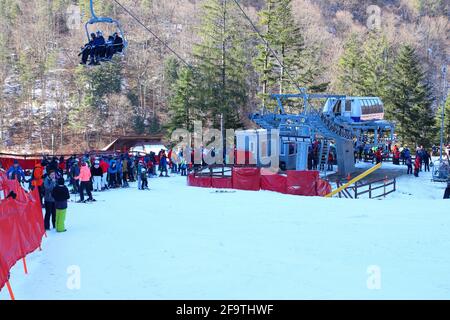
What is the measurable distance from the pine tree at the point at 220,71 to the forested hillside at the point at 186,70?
89 mm

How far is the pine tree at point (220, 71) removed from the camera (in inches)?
1810

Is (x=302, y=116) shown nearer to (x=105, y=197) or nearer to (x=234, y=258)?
(x=105, y=197)

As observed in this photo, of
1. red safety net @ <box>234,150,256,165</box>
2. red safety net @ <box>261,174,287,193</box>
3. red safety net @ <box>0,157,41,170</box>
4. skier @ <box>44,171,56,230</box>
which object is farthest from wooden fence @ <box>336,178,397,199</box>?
red safety net @ <box>0,157,41,170</box>

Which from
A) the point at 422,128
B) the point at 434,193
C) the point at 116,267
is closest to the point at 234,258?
the point at 116,267

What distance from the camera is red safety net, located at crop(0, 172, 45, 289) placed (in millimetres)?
8945

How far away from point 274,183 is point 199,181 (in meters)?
3.89

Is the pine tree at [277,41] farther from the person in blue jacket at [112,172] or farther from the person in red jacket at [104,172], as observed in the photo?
the person in red jacket at [104,172]

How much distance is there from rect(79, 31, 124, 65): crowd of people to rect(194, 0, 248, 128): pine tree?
29169mm

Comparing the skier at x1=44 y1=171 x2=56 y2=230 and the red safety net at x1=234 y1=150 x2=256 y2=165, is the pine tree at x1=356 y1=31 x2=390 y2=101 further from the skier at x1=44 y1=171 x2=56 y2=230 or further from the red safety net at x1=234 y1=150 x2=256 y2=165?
the skier at x1=44 y1=171 x2=56 y2=230

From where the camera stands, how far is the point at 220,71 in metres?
47.0

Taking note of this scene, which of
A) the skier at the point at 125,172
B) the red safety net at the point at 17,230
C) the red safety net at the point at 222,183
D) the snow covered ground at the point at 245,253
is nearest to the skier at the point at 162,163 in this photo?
the skier at the point at 125,172

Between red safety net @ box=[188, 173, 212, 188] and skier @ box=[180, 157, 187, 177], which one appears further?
skier @ box=[180, 157, 187, 177]

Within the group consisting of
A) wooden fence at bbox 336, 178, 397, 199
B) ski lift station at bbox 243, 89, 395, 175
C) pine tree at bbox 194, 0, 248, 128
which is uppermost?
pine tree at bbox 194, 0, 248, 128

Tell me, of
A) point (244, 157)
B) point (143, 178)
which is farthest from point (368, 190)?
point (244, 157)
